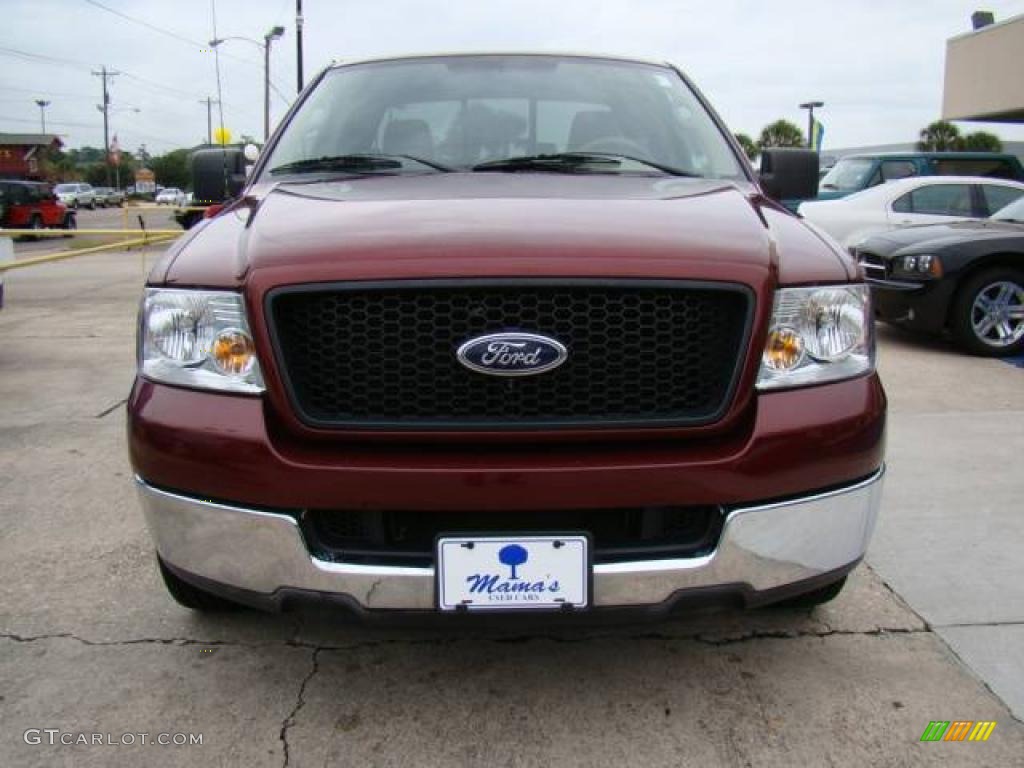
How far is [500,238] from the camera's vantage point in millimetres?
1999

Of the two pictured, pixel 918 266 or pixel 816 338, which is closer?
pixel 816 338

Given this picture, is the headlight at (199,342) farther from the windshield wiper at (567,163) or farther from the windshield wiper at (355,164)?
the windshield wiper at (567,163)

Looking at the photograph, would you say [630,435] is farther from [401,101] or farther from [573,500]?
[401,101]

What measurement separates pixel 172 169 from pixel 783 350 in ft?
334

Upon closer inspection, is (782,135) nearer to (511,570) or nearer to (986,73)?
(986,73)

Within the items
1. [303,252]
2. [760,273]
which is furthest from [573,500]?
[303,252]

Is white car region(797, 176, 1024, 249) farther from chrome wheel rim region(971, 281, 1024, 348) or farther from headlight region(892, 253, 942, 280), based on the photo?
chrome wheel rim region(971, 281, 1024, 348)

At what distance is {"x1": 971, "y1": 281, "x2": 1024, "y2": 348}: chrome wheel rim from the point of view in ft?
22.9

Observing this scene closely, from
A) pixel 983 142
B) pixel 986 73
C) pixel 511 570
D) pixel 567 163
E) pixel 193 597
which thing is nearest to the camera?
pixel 511 570

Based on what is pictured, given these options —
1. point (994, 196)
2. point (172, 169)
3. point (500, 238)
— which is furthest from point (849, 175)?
point (172, 169)

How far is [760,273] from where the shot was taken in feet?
6.59

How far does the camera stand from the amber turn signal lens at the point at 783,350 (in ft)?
6.71

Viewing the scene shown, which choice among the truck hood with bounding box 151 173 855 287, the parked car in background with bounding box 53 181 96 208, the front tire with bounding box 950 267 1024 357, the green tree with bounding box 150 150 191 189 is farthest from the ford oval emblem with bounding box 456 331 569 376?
the green tree with bounding box 150 150 191 189

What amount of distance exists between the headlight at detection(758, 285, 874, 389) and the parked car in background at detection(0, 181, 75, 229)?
1145 inches
